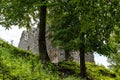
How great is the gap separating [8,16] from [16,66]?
8543mm

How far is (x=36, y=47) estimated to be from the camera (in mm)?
51219

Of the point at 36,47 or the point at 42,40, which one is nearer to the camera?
the point at 42,40

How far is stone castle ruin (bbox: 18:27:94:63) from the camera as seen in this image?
45.3 metres

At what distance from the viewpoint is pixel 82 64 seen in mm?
23594

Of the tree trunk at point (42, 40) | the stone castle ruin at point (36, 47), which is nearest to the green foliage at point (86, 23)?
the tree trunk at point (42, 40)

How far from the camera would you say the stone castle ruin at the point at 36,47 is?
4528 cm

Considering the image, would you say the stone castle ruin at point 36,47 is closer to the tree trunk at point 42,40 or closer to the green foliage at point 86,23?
the green foliage at point 86,23

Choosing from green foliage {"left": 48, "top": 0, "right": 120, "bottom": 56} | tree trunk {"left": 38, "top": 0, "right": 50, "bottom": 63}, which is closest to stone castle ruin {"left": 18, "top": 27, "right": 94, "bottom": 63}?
green foliage {"left": 48, "top": 0, "right": 120, "bottom": 56}

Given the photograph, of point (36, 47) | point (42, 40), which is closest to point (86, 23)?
point (42, 40)

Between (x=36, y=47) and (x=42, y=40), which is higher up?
(x=36, y=47)

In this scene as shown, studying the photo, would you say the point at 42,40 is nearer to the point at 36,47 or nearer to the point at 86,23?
the point at 86,23

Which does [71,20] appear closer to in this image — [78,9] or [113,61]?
[78,9]

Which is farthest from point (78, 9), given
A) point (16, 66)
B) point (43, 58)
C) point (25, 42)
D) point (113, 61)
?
point (25, 42)

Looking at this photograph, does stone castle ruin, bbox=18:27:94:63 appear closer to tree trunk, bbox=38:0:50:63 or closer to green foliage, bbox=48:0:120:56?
green foliage, bbox=48:0:120:56
